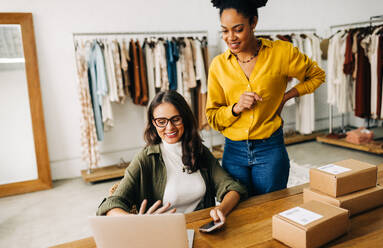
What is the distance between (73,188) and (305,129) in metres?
3.60

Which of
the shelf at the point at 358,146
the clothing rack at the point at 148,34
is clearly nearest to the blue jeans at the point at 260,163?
the clothing rack at the point at 148,34

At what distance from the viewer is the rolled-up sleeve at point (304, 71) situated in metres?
1.64

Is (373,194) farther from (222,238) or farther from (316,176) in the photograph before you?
(222,238)

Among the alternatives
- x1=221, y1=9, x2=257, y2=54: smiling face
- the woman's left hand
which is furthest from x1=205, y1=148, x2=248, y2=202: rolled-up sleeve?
x1=221, y1=9, x2=257, y2=54: smiling face

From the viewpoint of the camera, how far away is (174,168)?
5.43 feet

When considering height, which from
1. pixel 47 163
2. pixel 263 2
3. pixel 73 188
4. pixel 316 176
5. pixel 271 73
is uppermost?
pixel 263 2

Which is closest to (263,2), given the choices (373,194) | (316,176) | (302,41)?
(316,176)

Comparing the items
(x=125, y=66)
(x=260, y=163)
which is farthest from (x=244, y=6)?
(x=125, y=66)

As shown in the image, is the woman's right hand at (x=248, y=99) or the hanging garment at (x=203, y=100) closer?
the woman's right hand at (x=248, y=99)

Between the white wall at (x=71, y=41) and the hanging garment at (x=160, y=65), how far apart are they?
595mm

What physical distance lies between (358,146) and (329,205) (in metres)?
4.04

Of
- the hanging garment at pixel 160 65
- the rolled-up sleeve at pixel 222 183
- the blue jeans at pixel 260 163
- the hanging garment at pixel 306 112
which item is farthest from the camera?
the hanging garment at pixel 306 112

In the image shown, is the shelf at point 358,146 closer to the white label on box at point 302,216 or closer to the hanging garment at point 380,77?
the hanging garment at point 380,77

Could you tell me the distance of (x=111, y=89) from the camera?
13.6 ft
